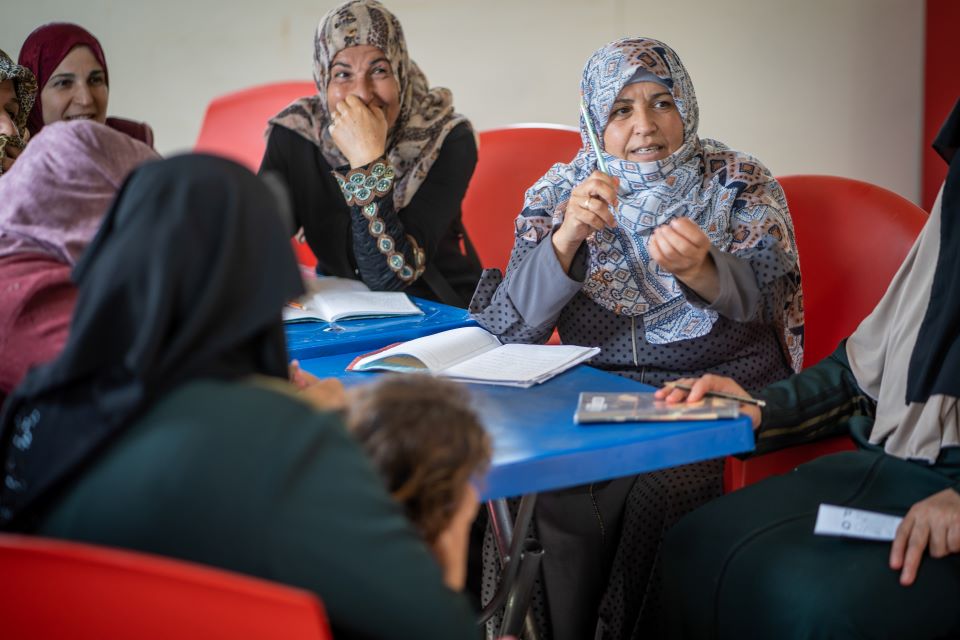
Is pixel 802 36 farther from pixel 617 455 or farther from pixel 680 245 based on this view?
pixel 617 455

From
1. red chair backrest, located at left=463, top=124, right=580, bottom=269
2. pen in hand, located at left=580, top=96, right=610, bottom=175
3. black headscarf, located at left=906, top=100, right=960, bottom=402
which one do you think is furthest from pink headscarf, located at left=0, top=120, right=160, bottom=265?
red chair backrest, located at left=463, top=124, right=580, bottom=269

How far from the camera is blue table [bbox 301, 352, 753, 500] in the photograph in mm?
1169

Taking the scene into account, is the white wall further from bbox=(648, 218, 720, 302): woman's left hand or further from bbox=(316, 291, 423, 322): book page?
bbox=(648, 218, 720, 302): woman's left hand

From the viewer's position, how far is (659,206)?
1.98 m

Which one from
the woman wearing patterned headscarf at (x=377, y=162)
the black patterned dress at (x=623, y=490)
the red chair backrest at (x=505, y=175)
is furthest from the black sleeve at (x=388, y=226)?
the black patterned dress at (x=623, y=490)

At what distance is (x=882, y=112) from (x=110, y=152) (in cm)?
309

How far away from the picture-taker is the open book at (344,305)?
6.61 ft

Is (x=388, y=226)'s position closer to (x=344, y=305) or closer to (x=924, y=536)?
(x=344, y=305)

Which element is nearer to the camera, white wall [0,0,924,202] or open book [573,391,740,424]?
open book [573,391,740,424]

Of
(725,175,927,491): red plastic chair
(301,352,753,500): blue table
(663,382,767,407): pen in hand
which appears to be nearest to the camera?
(301,352,753,500): blue table

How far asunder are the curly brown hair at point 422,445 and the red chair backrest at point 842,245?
1470 mm

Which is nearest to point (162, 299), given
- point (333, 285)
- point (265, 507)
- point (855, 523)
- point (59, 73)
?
point (265, 507)

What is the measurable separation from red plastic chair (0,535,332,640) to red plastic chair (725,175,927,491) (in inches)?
67.3

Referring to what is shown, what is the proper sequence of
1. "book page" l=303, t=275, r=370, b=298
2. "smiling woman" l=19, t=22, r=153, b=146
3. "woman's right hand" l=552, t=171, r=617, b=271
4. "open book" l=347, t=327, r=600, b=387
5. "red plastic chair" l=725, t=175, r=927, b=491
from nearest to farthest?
"open book" l=347, t=327, r=600, b=387 < "woman's right hand" l=552, t=171, r=617, b=271 < "red plastic chair" l=725, t=175, r=927, b=491 < "book page" l=303, t=275, r=370, b=298 < "smiling woman" l=19, t=22, r=153, b=146
